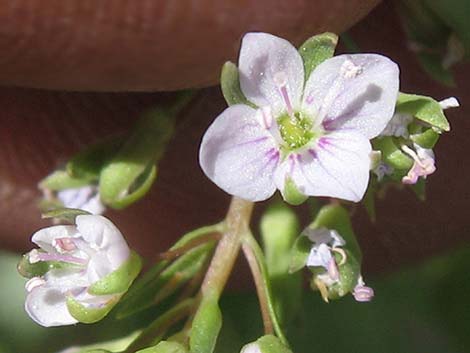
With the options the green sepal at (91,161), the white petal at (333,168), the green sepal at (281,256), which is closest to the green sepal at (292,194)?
the white petal at (333,168)

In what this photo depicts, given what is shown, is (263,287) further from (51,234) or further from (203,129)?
(203,129)

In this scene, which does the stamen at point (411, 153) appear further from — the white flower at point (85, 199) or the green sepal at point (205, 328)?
the white flower at point (85, 199)

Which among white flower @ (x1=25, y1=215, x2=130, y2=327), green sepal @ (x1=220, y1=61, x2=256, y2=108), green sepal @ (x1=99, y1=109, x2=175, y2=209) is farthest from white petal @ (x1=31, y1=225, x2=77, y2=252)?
green sepal @ (x1=220, y1=61, x2=256, y2=108)

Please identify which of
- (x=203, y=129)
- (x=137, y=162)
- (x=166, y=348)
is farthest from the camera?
(x=203, y=129)

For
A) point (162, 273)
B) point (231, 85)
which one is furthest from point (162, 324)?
point (231, 85)

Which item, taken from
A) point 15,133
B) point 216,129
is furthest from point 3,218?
point 216,129

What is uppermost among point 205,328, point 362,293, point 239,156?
point 239,156

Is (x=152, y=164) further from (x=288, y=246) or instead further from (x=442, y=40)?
(x=442, y=40)
